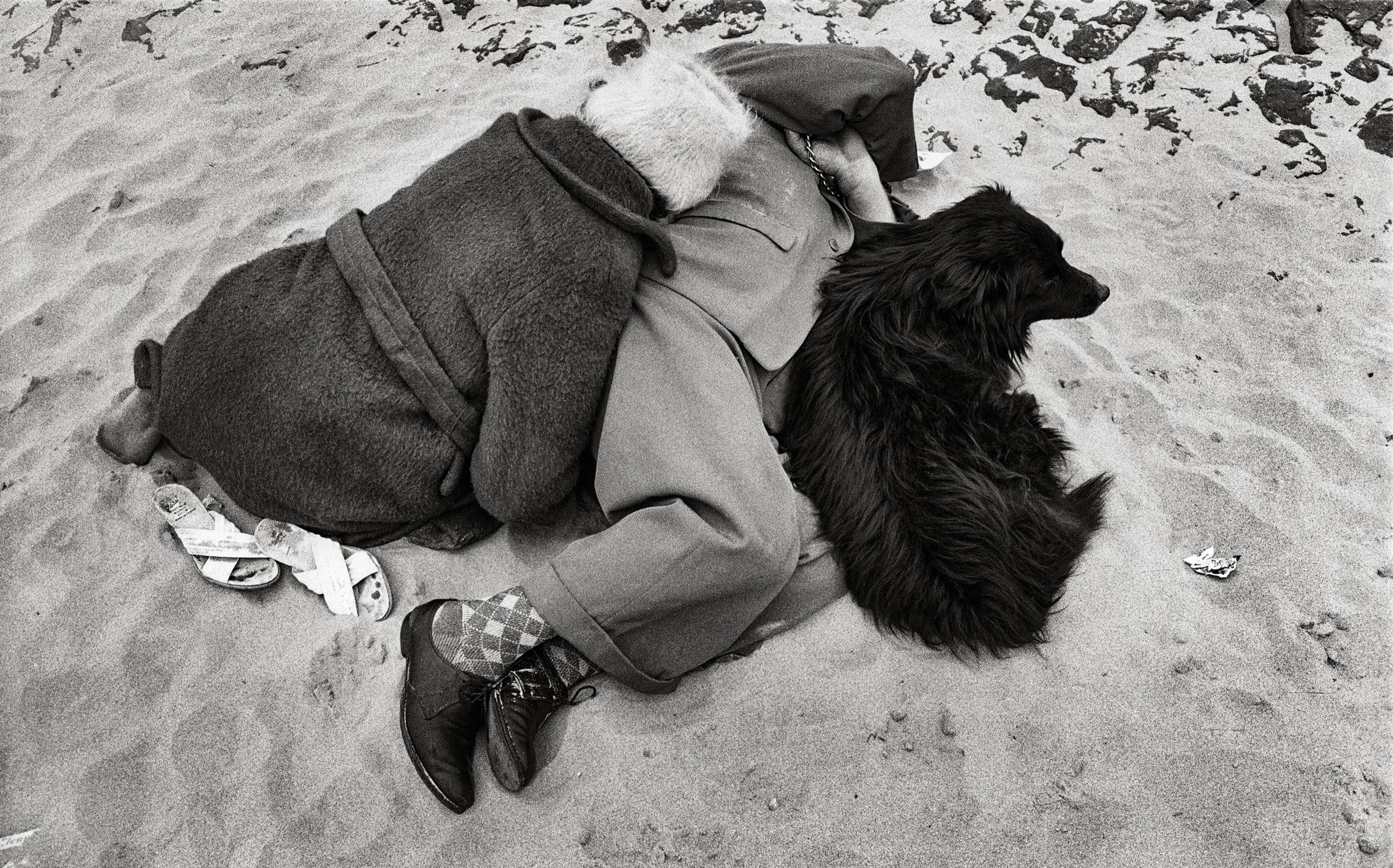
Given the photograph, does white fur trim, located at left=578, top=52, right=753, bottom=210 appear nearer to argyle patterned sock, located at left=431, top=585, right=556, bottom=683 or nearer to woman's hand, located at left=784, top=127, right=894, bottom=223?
woman's hand, located at left=784, top=127, right=894, bottom=223

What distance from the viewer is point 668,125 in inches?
70.4

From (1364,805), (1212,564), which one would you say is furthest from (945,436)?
(1364,805)

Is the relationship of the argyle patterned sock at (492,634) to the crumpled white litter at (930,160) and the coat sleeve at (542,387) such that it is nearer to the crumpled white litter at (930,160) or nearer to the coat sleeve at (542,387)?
the coat sleeve at (542,387)

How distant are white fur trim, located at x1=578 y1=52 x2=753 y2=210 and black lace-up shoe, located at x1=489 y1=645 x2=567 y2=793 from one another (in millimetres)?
1048

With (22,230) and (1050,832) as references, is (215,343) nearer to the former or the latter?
(22,230)

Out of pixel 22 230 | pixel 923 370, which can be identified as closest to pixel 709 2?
pixel 923 370

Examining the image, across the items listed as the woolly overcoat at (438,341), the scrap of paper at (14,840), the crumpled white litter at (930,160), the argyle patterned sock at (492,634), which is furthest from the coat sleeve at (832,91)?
the scrap of paper at (14,840)

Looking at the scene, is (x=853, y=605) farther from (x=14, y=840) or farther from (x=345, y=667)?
(x=14, y=840)

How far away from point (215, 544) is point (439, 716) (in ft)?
2.31

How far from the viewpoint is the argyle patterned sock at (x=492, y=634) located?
1.68 metres

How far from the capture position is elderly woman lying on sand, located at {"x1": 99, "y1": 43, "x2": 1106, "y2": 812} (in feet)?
5.43

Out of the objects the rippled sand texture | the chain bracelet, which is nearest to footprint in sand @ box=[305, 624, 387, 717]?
the rippled sand texture

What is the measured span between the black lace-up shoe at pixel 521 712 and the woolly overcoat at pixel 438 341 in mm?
326

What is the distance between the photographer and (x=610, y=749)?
5.60 feet
